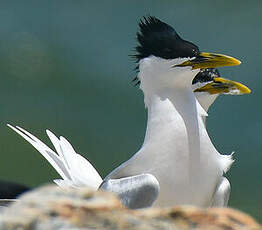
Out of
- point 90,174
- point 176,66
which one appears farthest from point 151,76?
Result: point 90,174

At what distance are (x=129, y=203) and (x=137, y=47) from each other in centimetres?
156

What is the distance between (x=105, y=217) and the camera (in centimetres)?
180

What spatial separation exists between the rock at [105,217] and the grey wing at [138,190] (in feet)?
10.4

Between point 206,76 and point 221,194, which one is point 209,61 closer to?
point 221,194

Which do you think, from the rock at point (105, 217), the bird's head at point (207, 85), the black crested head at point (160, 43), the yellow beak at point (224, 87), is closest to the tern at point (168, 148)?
the black crested head at point (160, 43)

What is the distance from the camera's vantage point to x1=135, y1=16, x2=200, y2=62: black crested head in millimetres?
5855

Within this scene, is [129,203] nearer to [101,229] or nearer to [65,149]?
[65,149]

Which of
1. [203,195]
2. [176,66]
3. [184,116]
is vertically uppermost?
[176,66]

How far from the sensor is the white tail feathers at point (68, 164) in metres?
5.95

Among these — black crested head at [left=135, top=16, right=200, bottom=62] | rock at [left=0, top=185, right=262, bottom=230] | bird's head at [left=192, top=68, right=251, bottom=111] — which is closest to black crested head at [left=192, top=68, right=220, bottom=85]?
bird's head at [left=192, top=68, right=251, bottom=111]

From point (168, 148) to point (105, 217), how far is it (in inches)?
146

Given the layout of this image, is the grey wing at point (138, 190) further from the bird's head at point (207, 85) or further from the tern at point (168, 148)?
the bird's head at point (207, 85)

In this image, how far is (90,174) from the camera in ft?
20.2

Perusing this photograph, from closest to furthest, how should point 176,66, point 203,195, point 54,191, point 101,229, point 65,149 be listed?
point 101,229
point 54,191
point 203,195
point 176,66
point 65,149
